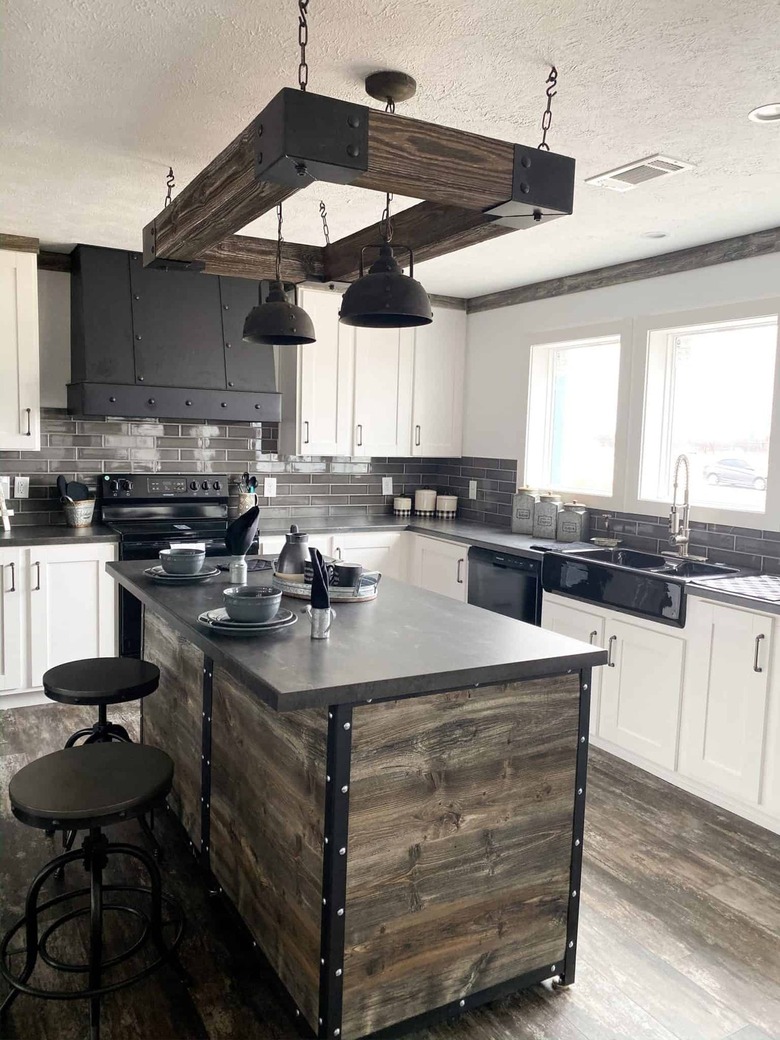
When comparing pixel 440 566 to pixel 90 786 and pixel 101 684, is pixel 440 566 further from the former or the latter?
pixel 90 786

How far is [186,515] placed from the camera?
4922 millimetres

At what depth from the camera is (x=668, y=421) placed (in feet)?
14.0

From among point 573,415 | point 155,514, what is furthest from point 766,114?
point 155,514

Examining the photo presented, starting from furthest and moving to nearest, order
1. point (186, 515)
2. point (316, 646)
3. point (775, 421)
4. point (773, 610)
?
1. point (186, 515)
2. point (775, 421)
3. point (773, 610)
4. point (316, 646)

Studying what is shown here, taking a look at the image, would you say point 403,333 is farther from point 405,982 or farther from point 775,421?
point 405,982

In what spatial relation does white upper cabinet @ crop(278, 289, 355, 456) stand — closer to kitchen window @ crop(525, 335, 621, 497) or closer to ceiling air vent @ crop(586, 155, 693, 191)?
kitchen window @ crop(525, 335, 621, 497)

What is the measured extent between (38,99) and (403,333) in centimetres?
318

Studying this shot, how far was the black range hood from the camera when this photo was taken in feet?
14.4

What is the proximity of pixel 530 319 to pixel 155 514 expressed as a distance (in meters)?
2.62

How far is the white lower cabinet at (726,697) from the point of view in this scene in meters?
3.09

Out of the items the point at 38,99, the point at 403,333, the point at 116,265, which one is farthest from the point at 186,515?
the point at 38,99

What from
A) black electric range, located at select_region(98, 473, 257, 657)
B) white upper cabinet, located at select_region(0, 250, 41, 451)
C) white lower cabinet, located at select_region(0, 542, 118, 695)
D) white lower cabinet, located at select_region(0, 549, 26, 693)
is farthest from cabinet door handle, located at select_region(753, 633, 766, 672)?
white upper cabinet, located at select_region(0, 250, 41, 451)

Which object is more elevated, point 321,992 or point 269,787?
point 269,787

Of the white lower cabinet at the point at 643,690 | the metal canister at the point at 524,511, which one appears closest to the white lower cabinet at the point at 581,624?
the white lower cabinet at the point at 643,690
